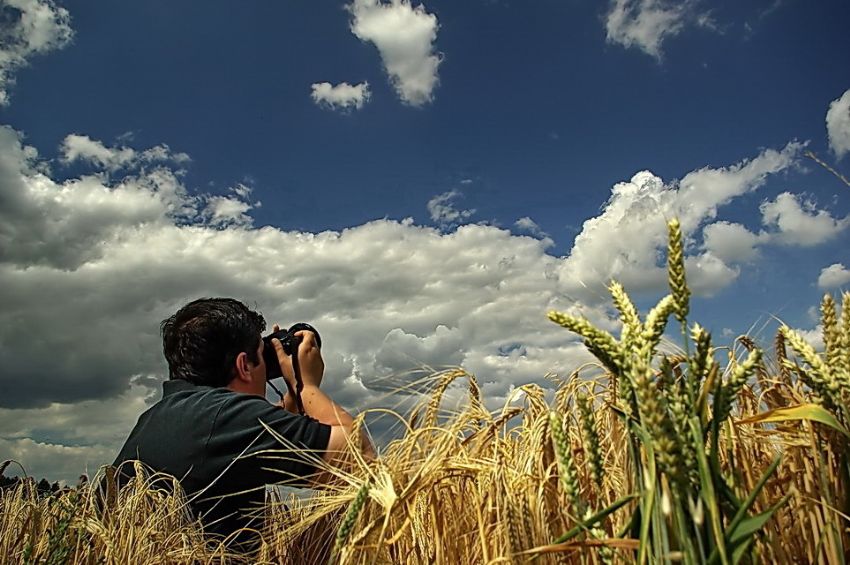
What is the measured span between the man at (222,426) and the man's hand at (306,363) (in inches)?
7.3

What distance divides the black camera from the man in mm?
255

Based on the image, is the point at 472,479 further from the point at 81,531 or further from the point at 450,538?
the point at 81,531

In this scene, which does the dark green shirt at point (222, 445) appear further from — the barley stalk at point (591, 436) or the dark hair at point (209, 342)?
the barley stalk at point (591, 436)

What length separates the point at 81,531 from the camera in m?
3.18

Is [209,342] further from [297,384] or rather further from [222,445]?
[222,445]

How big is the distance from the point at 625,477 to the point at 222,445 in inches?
97.5

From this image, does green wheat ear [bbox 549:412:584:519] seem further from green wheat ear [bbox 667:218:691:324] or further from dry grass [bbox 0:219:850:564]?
green wheat ear [bbox 667:218:691:324]

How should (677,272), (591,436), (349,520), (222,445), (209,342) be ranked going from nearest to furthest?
(677,272), (591,436), (349,520), (222,445), (209,342)

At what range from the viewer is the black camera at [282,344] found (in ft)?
15.0

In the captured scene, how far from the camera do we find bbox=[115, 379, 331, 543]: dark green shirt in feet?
11.4

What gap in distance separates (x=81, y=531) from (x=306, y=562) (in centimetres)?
95

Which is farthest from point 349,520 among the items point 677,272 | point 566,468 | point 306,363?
point 306,363

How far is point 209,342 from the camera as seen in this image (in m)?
4.19

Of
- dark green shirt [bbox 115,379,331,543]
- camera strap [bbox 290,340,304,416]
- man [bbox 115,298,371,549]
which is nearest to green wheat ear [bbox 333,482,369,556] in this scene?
man [bbox 115,298,371,549]
